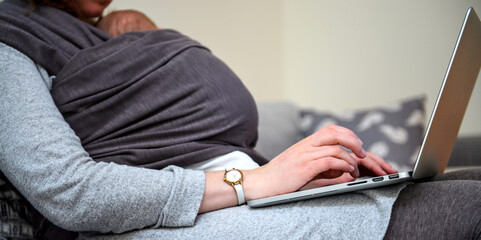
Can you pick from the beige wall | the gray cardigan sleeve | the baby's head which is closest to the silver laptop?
the gray cardigan sleeve

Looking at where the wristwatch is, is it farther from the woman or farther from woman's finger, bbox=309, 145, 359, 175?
woman's finger, bbox=309, 145, 359, 175

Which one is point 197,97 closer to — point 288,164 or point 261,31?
point 288,164

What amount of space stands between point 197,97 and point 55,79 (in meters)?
0.27

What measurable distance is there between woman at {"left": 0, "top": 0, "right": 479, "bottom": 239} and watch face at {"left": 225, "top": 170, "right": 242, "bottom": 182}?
0.04ft

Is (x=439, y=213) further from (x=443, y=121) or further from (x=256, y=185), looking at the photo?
(x=256, y=185)

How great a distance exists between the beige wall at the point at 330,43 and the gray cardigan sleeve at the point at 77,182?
1.10 m

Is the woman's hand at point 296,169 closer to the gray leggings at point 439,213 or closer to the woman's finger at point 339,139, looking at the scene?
the woman's finger at point 339,139

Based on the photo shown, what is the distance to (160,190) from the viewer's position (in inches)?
25.1

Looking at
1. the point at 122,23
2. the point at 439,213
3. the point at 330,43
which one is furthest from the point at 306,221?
the point at 330,43

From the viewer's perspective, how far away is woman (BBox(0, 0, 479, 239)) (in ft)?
1.99

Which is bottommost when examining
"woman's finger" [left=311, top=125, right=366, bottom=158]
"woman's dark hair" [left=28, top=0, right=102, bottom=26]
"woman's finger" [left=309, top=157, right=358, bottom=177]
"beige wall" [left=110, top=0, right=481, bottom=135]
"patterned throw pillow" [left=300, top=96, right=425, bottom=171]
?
"patterned throw pillow" [left=300, top=96, right=425, bottom=171]

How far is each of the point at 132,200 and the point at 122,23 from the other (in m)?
0.54

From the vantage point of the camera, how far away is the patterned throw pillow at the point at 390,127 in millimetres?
1688

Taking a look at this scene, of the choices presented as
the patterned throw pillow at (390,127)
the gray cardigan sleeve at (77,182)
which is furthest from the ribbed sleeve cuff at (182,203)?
the patterned throw pillow at (390,127)
